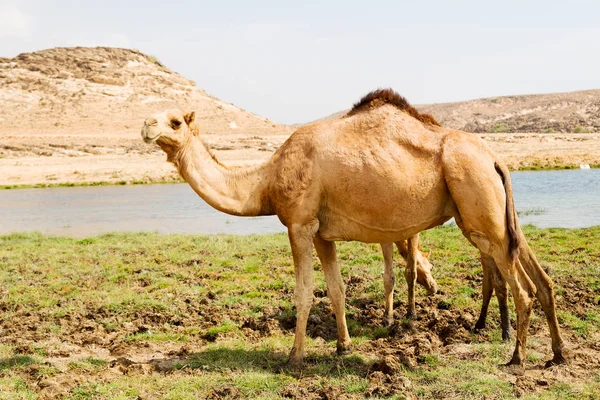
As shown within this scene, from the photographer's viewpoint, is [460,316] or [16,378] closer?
[16,378]

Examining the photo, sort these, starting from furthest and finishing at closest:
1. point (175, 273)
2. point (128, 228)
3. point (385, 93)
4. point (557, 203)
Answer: point (557, 203) < point (128, 228) < point (175, 273) < point (385, 93)

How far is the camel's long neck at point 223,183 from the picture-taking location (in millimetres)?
7219

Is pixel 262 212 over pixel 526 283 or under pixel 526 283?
over

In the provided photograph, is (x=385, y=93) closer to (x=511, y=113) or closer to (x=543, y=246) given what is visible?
(x=543, y=246)

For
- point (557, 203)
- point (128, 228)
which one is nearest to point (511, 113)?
point (557, 203)

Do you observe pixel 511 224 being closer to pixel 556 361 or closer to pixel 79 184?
pixel 556 361

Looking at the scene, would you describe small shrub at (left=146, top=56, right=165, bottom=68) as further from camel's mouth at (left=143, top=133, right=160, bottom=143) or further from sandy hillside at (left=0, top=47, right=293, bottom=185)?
camel's mouth at (left=143, top=133, right=160, bottom=143)

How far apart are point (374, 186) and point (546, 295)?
2222 millimetres

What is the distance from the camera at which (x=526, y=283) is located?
6.74m

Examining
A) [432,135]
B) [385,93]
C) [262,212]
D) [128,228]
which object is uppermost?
[385,93]

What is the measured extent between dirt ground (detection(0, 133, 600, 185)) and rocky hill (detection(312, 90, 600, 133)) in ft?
62.4

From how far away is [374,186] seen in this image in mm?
6762

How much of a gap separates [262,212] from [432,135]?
2.09m

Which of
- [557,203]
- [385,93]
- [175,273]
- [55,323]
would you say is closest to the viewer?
[385,93]
